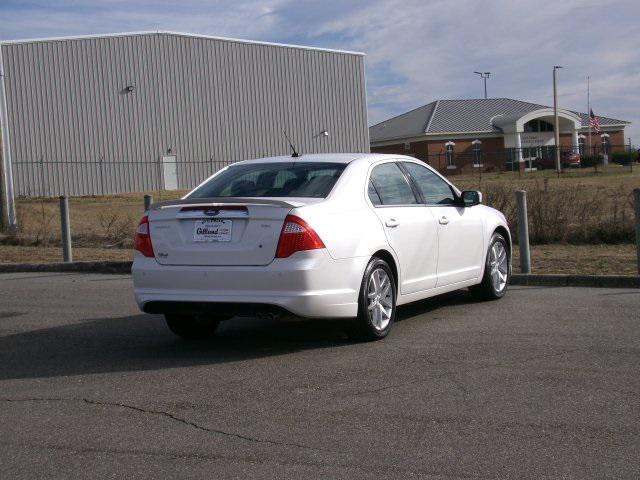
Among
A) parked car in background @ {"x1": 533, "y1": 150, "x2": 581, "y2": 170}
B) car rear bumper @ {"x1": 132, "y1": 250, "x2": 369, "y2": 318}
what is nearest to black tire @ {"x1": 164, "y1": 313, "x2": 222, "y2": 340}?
car rear bumper @ {"x1": 132, "y1": 250, "x2": 369, "y2": 318}

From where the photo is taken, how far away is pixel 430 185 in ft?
30.8

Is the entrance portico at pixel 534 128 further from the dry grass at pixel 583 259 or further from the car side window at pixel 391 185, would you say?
the car side window at pixel 391 185

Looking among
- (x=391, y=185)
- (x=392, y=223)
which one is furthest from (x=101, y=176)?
(x=392, y=223)

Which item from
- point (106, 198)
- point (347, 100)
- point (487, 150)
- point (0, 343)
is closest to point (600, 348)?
point (0, 343)

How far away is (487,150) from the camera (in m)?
71.4

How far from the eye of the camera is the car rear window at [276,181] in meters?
7.95

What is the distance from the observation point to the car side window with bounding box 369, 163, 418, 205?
844cm

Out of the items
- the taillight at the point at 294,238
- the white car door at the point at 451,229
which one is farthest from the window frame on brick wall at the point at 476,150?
the taillight at the point at 294,238


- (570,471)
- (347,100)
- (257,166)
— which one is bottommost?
(570,471)

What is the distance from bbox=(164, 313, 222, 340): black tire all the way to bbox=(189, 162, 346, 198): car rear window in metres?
1.07

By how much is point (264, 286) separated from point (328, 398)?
1.43 meters

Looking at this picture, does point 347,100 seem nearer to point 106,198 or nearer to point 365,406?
point 106,198

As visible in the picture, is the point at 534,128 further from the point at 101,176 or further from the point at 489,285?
the point at 489,285

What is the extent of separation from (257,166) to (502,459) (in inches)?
174
